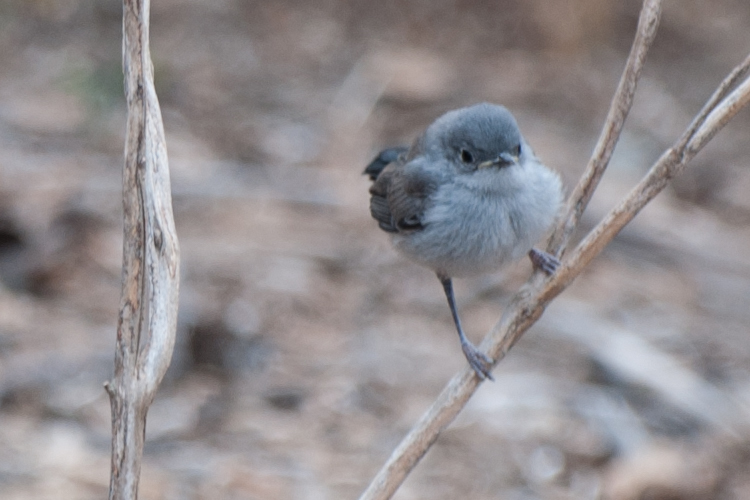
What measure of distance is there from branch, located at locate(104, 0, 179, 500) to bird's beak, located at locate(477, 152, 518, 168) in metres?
1.54

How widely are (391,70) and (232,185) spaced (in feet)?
7.66

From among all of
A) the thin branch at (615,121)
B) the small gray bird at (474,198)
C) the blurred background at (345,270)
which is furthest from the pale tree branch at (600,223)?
the blurred background at (345,270)

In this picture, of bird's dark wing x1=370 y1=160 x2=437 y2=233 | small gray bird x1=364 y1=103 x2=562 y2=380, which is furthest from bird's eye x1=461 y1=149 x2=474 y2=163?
bird's dark wing x1=370 y1=160 x2=437 y2=233

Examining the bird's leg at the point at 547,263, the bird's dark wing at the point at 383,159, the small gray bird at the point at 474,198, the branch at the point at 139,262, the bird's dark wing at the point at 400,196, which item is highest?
the bird's dark wing at the point at 383,159

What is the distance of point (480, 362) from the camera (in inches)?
124

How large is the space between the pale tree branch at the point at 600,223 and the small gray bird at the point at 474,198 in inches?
18.2

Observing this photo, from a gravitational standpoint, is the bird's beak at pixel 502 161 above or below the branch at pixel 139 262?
above

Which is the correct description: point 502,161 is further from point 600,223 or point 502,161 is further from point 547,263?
point 600,223

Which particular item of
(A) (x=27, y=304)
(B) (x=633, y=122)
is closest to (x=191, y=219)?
(A) (x=27, y=304)

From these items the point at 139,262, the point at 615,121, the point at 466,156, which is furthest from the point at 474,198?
the point at 139,262

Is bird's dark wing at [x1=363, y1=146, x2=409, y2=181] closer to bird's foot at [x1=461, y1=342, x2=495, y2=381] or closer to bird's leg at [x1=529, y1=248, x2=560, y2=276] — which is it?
bird's foot at [x1=461, y1=342, x2=495, y2=381]

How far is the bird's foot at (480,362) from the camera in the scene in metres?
2.86

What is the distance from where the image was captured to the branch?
221 cm

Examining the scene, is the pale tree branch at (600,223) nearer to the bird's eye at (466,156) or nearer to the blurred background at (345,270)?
the bird's eye at (466,156)
